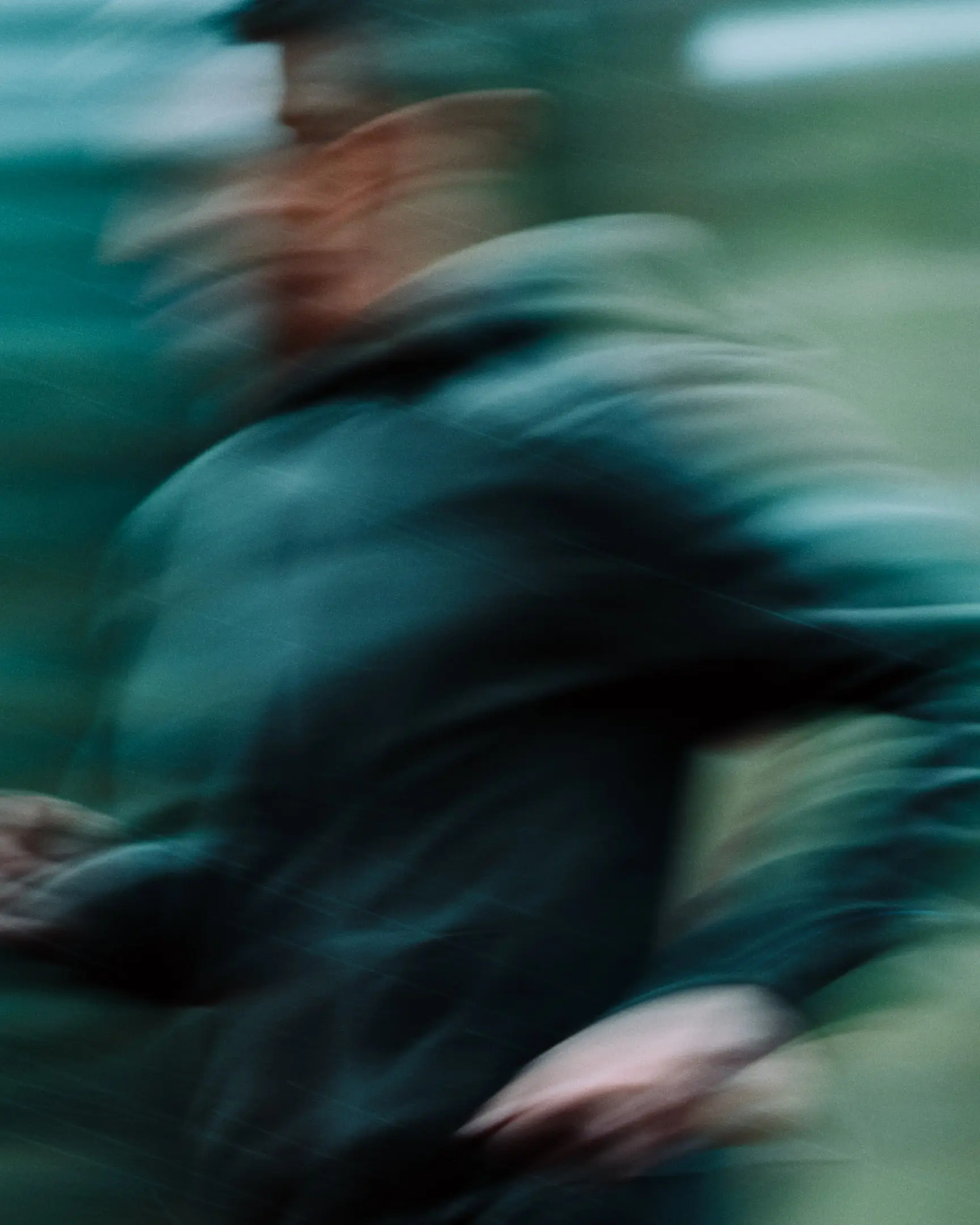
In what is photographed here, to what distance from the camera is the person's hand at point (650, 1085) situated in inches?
49.4

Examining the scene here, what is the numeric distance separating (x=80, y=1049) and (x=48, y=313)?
628mm

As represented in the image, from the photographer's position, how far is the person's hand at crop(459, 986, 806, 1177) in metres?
1.25

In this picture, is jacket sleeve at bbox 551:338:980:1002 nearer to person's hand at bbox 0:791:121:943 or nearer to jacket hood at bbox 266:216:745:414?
jacket hood at bbox 266:216:745:414

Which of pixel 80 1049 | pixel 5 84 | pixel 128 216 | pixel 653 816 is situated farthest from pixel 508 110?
pixel 80 1049

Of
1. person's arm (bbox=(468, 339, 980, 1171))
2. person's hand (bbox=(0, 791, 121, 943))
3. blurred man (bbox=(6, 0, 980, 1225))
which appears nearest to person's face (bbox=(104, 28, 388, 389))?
blurred man (bbox=(6, 0, 980, 1225))

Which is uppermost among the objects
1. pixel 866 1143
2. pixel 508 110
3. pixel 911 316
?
pixel 508 110

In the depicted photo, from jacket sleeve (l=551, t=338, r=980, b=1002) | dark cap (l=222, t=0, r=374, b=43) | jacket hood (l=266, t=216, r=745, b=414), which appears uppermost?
dark cap (l=222, t=0, r=374, b=43)

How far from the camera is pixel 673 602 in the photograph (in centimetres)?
134

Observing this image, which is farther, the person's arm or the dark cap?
the dark cap

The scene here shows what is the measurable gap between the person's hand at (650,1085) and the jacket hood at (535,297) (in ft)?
1.77

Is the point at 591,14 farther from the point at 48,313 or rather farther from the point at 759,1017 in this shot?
the point at 759,1017

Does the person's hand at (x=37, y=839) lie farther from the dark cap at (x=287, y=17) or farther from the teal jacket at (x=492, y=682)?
the dark cap at (x=287, y=17)

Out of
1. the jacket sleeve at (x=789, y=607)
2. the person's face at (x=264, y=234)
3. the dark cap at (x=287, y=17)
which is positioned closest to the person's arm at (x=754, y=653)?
the jacket sleeve at (x=789, y=607)

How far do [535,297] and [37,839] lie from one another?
2.03ft
